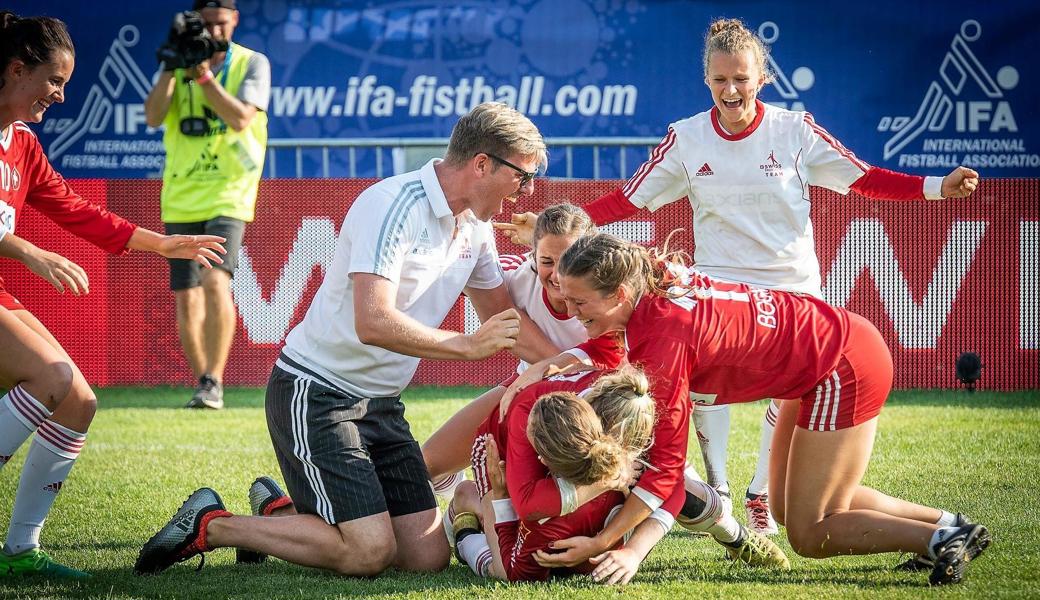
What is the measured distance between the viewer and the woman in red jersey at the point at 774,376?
3.99m

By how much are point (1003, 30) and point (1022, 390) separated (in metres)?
3.94

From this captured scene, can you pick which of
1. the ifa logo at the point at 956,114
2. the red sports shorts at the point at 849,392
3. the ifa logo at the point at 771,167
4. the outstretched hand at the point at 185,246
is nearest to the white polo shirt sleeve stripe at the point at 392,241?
the outstretched hand at the point at 185,246

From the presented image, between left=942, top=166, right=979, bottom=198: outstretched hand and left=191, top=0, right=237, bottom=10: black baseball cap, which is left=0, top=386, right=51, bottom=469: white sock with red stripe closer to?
left=942, top=166, right=979, bottom=198: outstretched hand

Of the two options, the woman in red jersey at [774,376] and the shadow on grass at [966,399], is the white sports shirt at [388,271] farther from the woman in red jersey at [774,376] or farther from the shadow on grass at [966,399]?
the shadow on grass at [966,399]

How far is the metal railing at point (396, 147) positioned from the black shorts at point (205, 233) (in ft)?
7.29

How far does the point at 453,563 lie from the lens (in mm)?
4781

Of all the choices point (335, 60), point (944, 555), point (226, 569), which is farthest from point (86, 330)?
point (944, 555)

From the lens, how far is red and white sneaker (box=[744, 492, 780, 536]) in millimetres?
5188

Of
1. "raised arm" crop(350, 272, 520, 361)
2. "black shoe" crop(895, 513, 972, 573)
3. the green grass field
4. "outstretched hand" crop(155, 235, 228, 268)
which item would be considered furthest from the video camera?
"black shoe" crop(895, 513, 972, 573)

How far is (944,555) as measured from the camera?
13.3 ft

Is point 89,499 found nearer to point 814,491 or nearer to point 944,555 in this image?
point 814,491

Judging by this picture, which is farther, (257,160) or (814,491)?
(257,160)

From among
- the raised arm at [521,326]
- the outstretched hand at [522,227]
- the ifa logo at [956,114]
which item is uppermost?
the ifa logo at [956,114]

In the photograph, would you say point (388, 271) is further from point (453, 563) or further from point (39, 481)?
point (39, 481)
